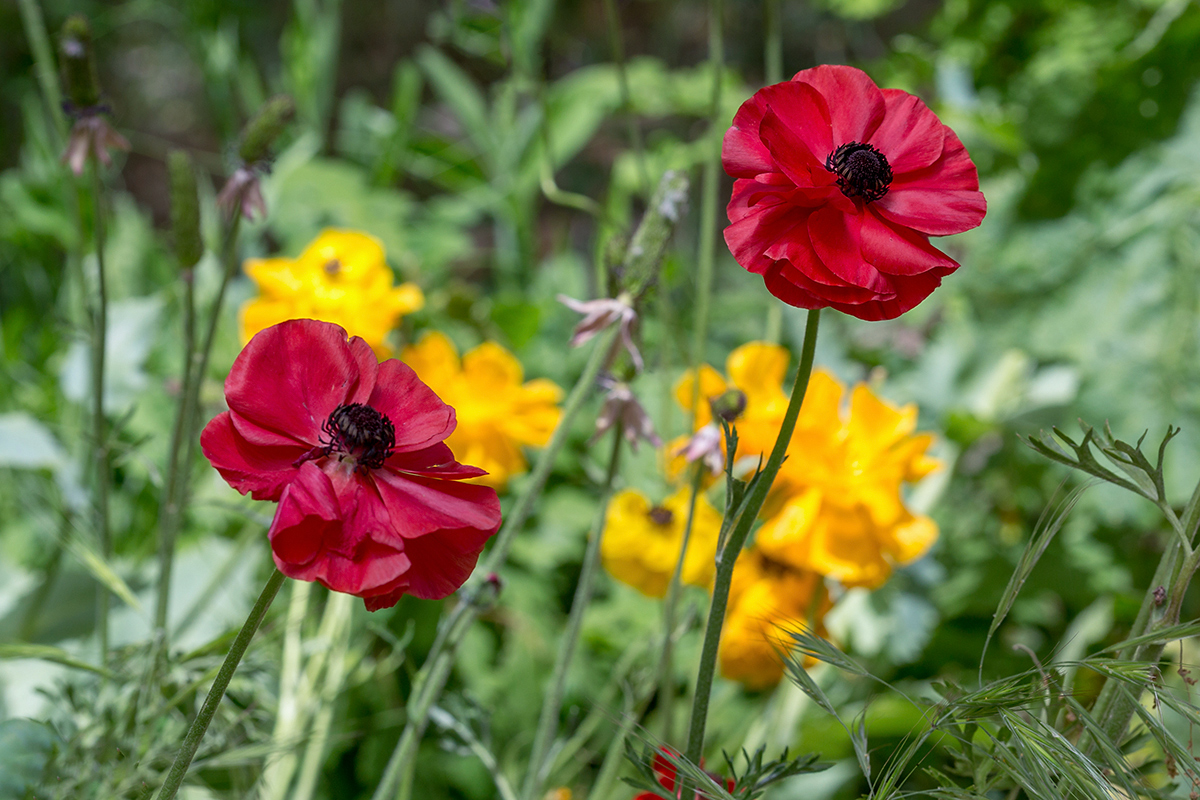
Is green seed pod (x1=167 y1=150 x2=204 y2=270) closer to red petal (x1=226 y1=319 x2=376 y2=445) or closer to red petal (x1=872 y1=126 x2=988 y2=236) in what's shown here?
red petal (x1=226 y1=319 x2=376 y2=445)

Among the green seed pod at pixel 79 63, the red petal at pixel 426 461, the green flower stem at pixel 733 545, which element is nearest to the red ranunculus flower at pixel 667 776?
the green flower stem at pixel 733 545

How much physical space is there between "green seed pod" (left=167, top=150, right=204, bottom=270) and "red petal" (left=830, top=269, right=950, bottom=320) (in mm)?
318

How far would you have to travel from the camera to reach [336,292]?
0.57 metres

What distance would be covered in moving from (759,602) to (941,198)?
Result: 34 cm

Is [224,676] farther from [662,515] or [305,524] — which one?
[662,515]

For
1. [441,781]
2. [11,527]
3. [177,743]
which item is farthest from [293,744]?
[11,527]

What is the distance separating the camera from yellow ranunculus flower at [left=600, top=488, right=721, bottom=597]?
→ 1.71 feet

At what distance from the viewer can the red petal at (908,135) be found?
284mm

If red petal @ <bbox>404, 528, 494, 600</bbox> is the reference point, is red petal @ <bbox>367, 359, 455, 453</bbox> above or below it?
above

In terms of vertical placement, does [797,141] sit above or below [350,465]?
above

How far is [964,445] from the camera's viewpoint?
2.54 ft

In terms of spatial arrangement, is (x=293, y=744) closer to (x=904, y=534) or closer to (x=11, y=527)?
(x=904, y=534)

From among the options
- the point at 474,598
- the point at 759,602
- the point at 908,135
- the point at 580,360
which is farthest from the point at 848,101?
the point at 580,360

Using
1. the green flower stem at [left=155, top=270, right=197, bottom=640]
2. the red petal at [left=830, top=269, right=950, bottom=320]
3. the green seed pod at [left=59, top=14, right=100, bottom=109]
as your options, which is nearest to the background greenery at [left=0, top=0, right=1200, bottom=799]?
the green flower stem at [left=155, top=270, right=197, bottom=640]
